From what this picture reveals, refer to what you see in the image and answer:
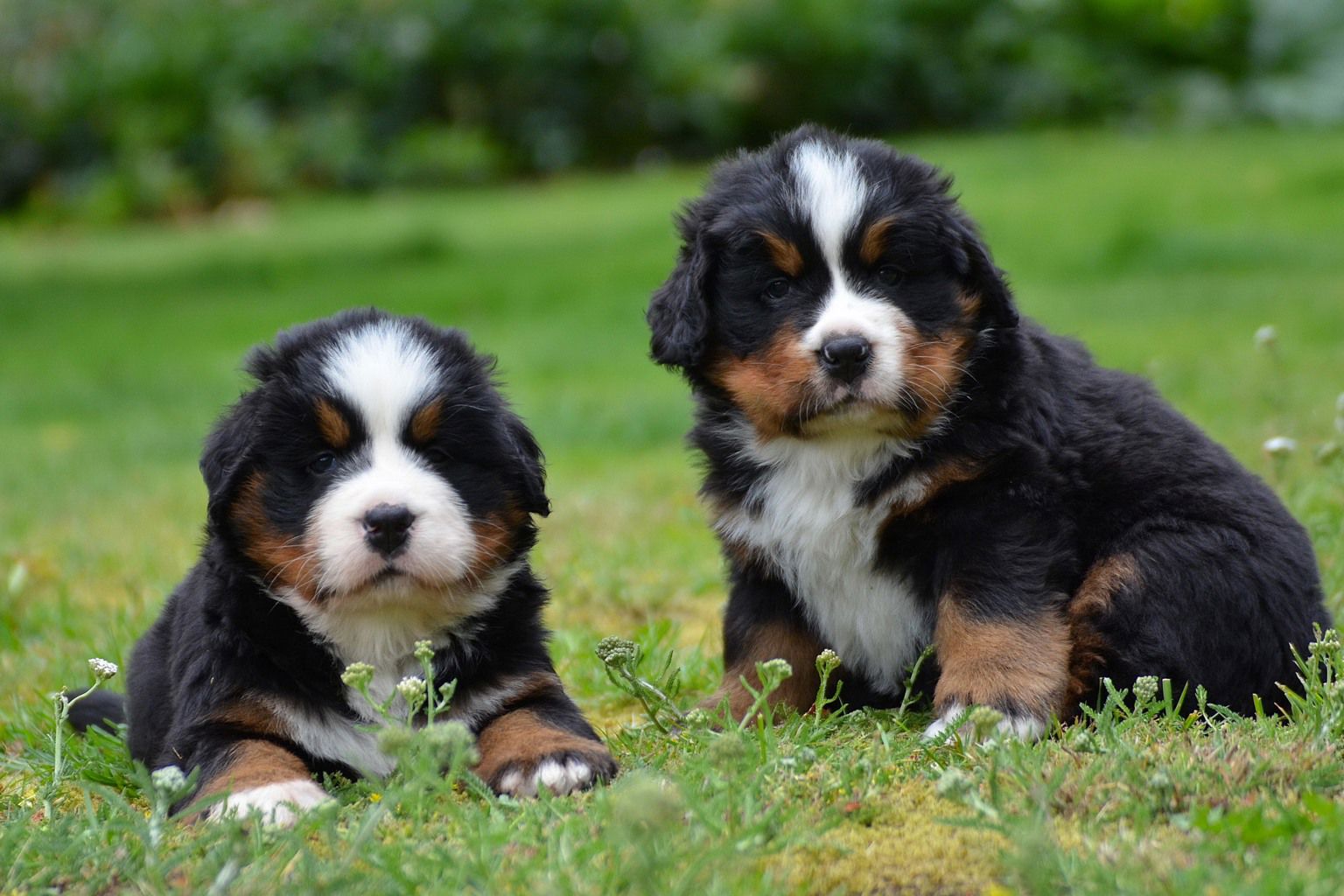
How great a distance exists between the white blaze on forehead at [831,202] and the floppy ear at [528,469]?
2.94 ft

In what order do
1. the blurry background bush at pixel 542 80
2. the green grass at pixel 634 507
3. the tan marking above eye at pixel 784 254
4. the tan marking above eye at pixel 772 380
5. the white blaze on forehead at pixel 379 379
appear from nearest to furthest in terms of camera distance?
the green grass at pixel 634 507 → the white blaze on forehead at pixel 379 379 → the tan marking above eye at pixel 772 380 → the tan marking above eye at pixel 784 254 → the blurry background bush at pixel 542 80

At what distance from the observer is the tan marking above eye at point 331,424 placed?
3.97 metres

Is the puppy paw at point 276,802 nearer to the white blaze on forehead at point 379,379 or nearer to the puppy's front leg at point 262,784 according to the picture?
the puppy's front leg at point 262,784

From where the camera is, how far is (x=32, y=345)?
1358 cm

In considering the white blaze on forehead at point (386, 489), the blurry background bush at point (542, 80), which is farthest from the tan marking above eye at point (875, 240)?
the blurry background bush at point (542, 80)

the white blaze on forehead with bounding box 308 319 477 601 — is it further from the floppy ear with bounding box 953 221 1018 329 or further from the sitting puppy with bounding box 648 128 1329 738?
the floppy ear with bounding box 953 221 1018 329

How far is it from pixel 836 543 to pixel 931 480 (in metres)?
0.31

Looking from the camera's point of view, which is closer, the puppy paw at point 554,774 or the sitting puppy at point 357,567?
the puppy paw at point 554,774

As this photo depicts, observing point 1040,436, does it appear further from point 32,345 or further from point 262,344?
point 32,345

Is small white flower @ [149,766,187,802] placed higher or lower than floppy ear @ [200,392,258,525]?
lower

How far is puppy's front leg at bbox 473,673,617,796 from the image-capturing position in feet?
12.2

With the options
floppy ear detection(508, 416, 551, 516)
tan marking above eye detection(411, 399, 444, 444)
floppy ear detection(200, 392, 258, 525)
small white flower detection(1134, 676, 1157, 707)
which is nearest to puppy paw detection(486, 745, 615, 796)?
floppy ear detection(508, 416, 551, 516)

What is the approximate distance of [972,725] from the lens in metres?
3.80

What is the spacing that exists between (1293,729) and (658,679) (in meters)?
1.87
